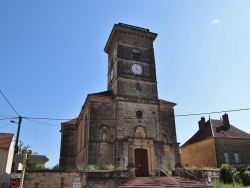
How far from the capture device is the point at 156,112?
84.6ft

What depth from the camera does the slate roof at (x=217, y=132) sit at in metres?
32.3

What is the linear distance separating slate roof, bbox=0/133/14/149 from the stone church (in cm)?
663

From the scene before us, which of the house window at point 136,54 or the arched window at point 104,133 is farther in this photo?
the house window at point 136,54

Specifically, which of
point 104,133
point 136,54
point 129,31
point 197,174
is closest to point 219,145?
point 197,174

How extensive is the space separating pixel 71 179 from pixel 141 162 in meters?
8.07

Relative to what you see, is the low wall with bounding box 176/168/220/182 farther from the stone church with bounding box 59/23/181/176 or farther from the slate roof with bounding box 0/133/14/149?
the slate roof with bounding box 0/133/14/149

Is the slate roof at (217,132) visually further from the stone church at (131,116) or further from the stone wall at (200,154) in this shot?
the stone church at (131,116)

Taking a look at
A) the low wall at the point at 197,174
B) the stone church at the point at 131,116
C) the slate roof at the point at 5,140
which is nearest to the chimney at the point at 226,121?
the stone church at the point at 131,116

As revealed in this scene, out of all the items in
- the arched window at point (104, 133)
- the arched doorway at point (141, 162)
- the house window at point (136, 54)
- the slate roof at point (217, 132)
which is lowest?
the arched doorway at point (141, 162)

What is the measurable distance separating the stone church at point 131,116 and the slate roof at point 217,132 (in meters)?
8.68

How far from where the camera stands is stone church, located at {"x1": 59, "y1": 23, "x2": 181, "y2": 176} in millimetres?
23031

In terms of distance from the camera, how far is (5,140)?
67.7 ft

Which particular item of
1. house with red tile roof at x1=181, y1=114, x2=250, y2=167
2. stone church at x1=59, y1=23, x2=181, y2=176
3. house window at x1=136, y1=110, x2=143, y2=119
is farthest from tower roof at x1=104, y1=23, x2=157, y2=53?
house with red tile roof at x1=181, y1=114, x2=250, y2=167

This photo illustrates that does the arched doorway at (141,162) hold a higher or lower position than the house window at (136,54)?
lower
